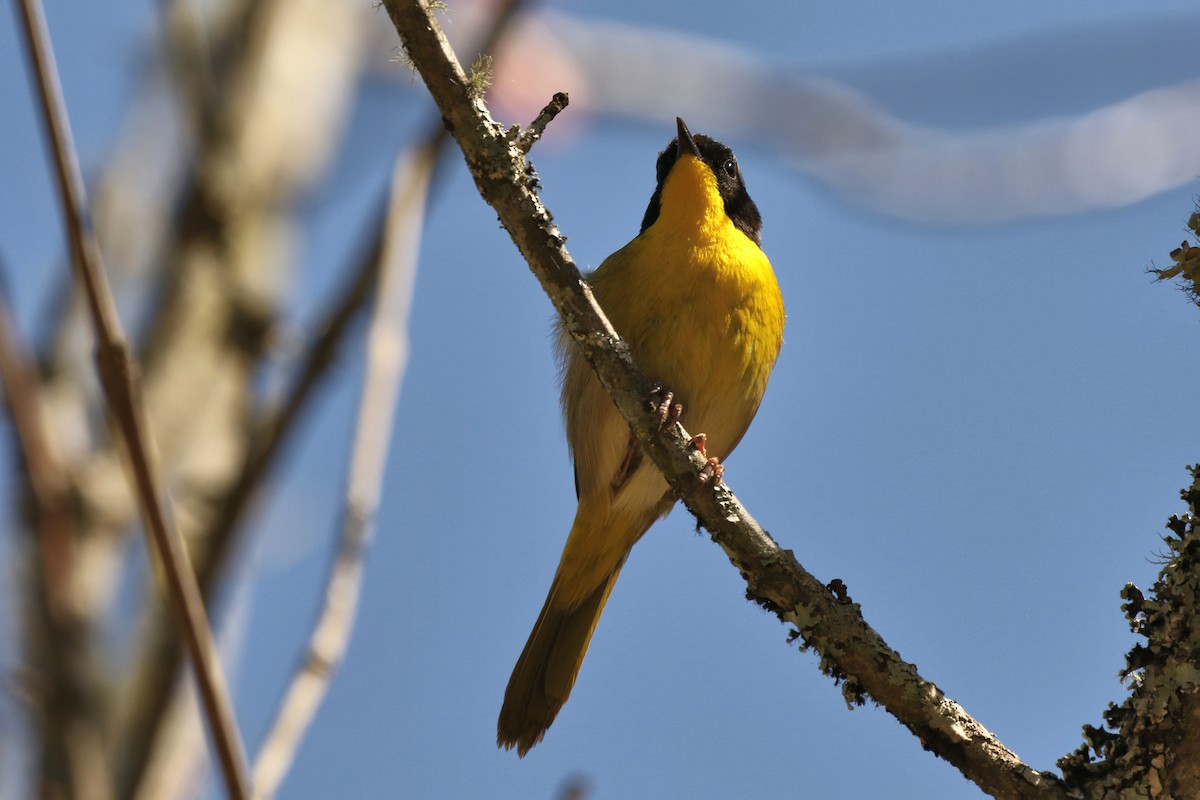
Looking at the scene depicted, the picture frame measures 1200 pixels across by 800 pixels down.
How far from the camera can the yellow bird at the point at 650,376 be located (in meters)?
4.14

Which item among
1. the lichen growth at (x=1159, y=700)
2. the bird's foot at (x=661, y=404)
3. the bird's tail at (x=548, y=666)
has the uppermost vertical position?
the bird's tail at (x=548, y=666)

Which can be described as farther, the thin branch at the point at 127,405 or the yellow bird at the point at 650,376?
the yellow bird at the point at 650,376

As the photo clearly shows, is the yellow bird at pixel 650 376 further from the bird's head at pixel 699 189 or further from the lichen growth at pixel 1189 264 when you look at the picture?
the lichen growth at pixel 1189 264

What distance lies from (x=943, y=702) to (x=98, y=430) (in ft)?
9.15

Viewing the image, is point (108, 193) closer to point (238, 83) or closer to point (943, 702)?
point (238, 83)

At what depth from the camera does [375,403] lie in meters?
2.47

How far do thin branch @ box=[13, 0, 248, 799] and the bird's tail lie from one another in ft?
8.65

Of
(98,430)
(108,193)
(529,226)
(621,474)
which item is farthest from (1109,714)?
(108,193)

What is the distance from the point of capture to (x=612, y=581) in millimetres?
4492

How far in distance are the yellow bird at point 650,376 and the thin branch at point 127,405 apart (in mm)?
2689

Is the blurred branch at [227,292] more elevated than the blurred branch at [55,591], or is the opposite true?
the blurred branch at [227,292]

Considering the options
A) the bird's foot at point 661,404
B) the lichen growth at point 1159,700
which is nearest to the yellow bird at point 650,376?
the bird's foot at point 661,404

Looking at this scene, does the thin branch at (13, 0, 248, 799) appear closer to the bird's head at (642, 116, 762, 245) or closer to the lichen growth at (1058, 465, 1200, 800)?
the lichen growth at (1058, 465, 1200, 800)

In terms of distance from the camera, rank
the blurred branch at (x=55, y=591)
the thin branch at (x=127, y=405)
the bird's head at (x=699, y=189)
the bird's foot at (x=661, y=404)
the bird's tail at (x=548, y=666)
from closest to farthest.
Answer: the thin branch at (x=127, y=405) → the blurred branch at (x=55, y=591) → the bird's foot at (x=661, y=404) → the bird's tail at (x=548, y=666) → the bird's head at (x=699, y=189)
